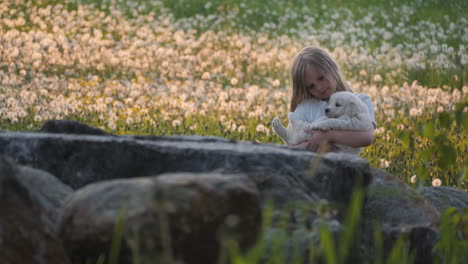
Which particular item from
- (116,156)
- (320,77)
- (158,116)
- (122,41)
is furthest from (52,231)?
(122,41)

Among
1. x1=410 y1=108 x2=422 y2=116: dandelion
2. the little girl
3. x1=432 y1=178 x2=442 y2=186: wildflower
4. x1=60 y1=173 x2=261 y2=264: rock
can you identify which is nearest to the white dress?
the little girl

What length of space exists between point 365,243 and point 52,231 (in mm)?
1613

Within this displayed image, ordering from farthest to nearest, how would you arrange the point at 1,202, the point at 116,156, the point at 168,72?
1. the point at 168,72
2. the point at 116,156
3. the point at 1,202

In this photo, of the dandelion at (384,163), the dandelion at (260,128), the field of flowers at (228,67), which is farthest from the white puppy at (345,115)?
the dandelion at (260,128)

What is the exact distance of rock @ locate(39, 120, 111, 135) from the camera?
4.04m

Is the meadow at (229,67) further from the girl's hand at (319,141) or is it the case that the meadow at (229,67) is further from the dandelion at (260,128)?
the girl's hand at (319,141)

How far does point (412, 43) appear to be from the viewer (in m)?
13.7

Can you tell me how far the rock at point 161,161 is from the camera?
346 centimetres

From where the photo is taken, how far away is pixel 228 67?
10930mm

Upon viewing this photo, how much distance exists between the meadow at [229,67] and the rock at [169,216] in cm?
110

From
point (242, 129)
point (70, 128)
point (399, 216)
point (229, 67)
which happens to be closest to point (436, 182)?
point (399, 216)

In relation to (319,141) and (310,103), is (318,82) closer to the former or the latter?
(310,103)

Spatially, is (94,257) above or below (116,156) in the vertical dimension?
below

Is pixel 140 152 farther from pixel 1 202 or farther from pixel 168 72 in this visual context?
pixel 168 72
